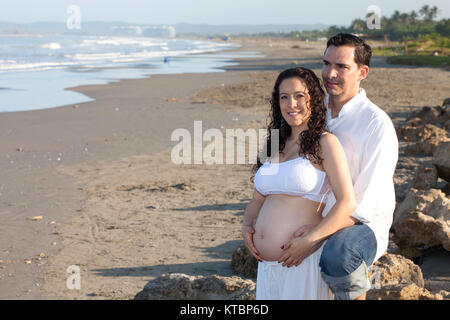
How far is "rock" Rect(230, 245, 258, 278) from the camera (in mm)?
5574

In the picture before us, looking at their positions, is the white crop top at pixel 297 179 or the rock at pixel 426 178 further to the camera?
the rock at pixel 426 178

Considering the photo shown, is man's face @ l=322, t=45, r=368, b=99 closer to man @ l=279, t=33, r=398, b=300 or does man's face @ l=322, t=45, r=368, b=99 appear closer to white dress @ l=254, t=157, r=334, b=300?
man @ l=279, t=33, r=398, b=300

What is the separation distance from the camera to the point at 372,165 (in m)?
2.90

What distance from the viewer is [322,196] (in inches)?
117

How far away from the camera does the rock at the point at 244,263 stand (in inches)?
219

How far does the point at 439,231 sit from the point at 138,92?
18.7 meters

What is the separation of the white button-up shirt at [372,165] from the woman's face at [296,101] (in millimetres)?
229

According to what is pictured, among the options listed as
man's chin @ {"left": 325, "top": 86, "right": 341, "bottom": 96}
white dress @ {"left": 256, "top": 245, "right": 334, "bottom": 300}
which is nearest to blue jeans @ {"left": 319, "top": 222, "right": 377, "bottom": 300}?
white dress @ {"left": 256, "top": 245, "right": 334, "bottom": 300}

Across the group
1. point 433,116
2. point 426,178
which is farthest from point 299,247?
point 433,116

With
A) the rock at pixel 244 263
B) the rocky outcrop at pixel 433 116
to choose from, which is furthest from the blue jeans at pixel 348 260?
the rocky outcrop at pixel 433 116

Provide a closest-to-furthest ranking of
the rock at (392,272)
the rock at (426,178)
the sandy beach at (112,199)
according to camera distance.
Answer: the rock at (392,272)
the sandy beach at (112,199)
the rock at (426,178)

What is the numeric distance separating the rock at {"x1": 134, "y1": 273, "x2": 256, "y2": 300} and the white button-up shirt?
1.26 m

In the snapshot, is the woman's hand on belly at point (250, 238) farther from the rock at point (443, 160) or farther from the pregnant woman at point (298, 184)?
the rock at point (443, 160)
